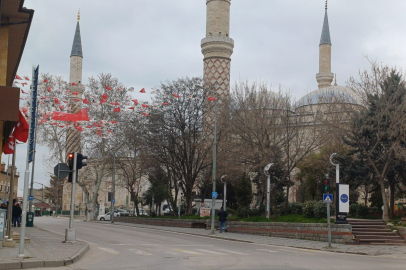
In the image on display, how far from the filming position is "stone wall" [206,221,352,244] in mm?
22625

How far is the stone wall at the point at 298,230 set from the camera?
22625mm

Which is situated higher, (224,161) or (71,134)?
(71,134)

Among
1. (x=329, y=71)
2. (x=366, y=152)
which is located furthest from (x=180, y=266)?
(x=329, y=71)

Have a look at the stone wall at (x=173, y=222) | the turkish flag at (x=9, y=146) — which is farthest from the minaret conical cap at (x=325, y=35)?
the turkish flag at (x=9, y=146)

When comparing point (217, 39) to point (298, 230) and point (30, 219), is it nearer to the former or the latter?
point (30, 219)

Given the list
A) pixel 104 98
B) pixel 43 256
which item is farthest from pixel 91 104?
pixel 43 256

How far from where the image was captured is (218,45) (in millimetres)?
48312

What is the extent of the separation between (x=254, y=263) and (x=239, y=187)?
2838 centimetres

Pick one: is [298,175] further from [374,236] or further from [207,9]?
Result: [207,9]

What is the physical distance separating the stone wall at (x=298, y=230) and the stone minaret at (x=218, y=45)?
21113 mm

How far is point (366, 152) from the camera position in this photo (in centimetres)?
2642

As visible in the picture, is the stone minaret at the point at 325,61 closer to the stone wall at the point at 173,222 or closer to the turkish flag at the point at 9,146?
the stone wall at the point at 173,222

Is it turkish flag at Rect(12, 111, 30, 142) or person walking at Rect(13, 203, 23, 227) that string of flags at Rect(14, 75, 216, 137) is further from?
turkish flag at Rect(12, 111, 30, 142)

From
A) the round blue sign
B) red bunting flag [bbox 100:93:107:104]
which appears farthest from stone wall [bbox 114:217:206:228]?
the round blue sign
